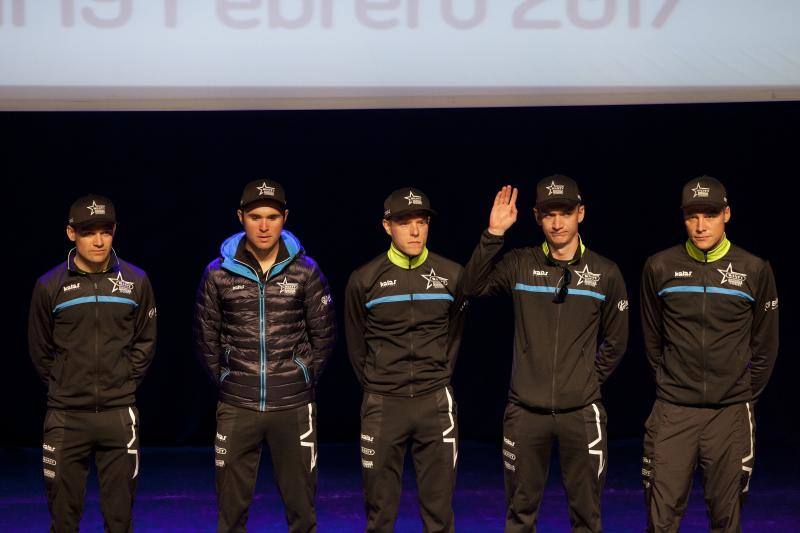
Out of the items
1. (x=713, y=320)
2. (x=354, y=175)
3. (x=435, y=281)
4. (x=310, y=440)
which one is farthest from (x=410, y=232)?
(x=354, y=175)

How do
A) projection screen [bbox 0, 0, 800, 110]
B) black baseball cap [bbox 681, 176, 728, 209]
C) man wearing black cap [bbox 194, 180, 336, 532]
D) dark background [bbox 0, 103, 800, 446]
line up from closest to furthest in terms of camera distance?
black baseball cap [bbox 681, 176, 728, 209] → man wearing black cap [bbox 194, 180, 336, 532] → projection screen [bbox 0, 0, 800, 110] → dark background [bbox 0, 103, 800, 446]

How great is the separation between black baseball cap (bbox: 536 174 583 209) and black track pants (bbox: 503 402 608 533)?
767mm

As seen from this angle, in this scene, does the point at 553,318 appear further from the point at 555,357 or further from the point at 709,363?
the point at 709,363

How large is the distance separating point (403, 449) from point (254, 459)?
57 cm

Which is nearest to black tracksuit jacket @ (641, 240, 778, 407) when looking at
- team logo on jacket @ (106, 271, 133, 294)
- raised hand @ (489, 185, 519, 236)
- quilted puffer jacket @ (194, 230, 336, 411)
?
raised hand @ (489, 185, 519, 236)

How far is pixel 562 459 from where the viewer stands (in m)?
4.18

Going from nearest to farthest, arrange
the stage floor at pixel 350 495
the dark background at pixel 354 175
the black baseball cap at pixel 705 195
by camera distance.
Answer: the black baseball cap at pixel 705 195 < the stage floor at pixel 350 495 < the dark background at pixel 354 175

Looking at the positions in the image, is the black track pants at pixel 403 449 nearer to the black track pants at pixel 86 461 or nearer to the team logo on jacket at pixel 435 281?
the team logo on jacket at pixel 435 281

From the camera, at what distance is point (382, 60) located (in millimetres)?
4520

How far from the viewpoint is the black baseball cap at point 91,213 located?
4141mm

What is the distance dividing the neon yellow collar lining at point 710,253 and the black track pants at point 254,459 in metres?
1.59

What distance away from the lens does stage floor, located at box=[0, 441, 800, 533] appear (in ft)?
16.3

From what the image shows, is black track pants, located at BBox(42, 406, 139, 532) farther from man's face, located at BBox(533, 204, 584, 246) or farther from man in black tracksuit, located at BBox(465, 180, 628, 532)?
man's face, located at BBox(533, 204, 584, 246)

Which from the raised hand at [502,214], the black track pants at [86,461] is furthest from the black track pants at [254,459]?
the raised hand at [502,214]
